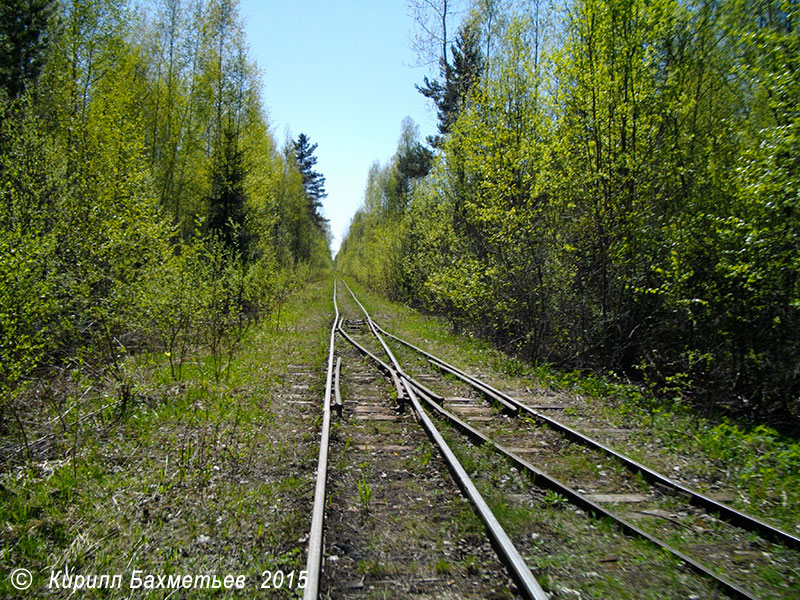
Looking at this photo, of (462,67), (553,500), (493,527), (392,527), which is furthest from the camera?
(462,67)

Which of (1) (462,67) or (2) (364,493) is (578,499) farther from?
(1) (462,67)

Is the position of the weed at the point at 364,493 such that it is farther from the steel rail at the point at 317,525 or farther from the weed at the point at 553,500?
the weed at the point at 553,500

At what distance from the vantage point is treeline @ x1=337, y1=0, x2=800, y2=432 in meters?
6.34

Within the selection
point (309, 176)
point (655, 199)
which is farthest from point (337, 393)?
point (309, 176)

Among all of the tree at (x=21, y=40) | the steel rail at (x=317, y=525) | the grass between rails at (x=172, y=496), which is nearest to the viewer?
the steel rail at (x=317, y=525)

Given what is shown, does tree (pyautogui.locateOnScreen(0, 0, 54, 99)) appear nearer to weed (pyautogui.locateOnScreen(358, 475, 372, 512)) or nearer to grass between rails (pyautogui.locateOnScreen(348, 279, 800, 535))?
weed (pyautogui.locateOnScreen(358, 475, 372, 512))

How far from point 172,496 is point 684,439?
6.28 metres

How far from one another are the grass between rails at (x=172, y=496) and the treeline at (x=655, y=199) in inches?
247

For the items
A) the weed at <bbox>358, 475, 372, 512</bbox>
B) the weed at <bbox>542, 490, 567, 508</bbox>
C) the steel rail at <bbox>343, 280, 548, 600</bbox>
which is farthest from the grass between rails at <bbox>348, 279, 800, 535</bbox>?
the weed at <bbox>358, 475, 372, 512</bbox>

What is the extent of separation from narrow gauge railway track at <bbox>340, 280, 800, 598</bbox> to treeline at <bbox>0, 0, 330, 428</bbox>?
5.29m

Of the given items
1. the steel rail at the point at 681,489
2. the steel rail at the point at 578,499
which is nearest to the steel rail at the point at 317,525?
the steel rail at the point at 578,499

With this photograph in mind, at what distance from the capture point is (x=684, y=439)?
20.1 ft

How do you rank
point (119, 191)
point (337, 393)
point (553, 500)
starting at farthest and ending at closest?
point (119, 191)
point (337, 393)
point (553, 500)

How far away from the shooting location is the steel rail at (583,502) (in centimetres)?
307
